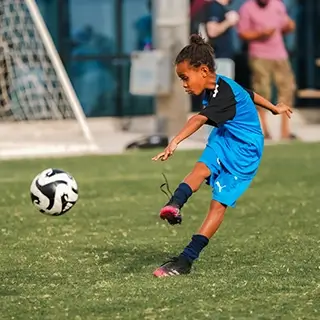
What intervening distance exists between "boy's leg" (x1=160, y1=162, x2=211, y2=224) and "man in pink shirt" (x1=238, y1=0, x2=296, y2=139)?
859 centimetres

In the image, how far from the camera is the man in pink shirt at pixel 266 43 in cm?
1566

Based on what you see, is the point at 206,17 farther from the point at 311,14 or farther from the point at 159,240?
the point at 159,240

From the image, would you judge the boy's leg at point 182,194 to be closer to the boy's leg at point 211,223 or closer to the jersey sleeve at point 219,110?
the boy's leg at point 211,223

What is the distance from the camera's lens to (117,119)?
1745cm

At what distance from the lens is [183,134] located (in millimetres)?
6633

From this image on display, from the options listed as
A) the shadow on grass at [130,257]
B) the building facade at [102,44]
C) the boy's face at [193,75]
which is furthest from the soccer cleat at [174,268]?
the building facade at [102,44]

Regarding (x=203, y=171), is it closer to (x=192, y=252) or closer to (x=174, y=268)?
A: (x=192, y=252)

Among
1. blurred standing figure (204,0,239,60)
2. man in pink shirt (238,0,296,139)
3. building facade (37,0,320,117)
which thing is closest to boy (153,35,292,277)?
blurred standing figure (204,0,239,60)

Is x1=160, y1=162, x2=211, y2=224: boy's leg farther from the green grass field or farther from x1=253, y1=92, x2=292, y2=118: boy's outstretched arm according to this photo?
x1=253, y1=92, x2=292, y2=118: boy's outstretched arm

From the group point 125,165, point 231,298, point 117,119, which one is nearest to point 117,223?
point 231,298

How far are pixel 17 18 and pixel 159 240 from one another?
7721 millimetres

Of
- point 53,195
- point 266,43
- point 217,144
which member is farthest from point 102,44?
point 217,144

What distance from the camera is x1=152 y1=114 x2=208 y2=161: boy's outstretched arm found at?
6.55 meters

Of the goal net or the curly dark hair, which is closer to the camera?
the curly dark hair
